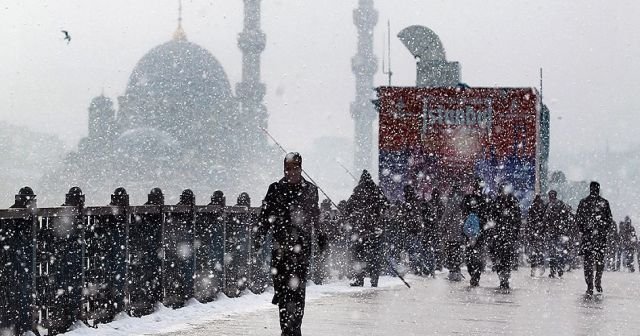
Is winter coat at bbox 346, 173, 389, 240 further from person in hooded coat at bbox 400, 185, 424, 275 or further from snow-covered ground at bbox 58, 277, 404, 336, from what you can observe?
person in hooded coat at bbox 400, 185, 424, 275

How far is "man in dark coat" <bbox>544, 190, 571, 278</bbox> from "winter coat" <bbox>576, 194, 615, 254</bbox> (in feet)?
17.7

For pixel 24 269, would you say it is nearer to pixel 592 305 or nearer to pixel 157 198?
pixel 157 198

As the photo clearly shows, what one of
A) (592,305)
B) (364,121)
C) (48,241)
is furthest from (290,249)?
(364,121)

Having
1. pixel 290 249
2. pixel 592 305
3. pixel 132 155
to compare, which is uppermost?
pixel 132 155

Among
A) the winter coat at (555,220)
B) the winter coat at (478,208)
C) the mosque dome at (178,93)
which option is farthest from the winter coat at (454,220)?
the mosque dome at (178,93)

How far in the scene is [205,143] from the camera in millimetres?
165375

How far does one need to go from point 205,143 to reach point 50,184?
1476 inches

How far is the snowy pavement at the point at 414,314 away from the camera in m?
10.5

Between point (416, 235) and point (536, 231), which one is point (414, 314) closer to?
point (416, 235)

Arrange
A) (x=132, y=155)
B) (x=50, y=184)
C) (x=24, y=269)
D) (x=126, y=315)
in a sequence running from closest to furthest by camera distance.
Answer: (x=24, y=269) → (x=126, y=315) → (x=132, y=155) → (x=50, y=184)

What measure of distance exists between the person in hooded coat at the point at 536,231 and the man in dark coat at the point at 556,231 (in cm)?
14

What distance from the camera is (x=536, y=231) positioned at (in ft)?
72.9

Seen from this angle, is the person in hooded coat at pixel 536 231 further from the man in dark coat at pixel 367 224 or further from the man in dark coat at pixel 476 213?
the man in dark coat at pixel 367 224

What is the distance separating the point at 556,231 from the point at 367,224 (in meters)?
5.95
